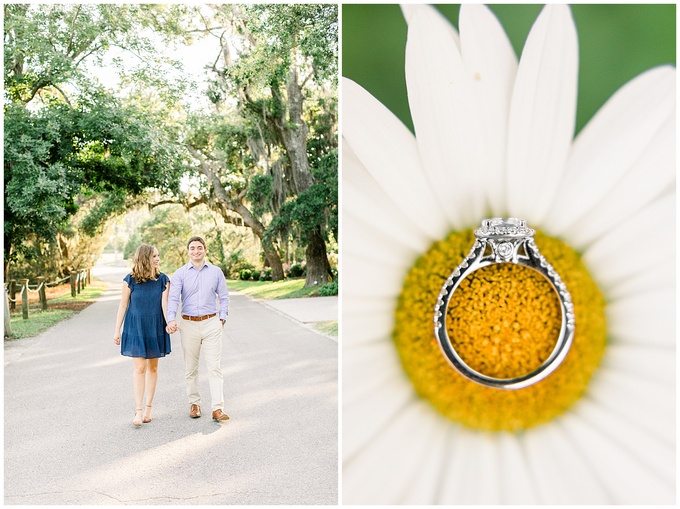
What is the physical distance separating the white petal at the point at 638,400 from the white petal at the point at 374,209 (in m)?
0.43

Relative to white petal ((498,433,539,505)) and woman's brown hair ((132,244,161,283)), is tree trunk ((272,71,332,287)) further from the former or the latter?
white petal ((498,433,539,505))

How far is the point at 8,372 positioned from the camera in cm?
351

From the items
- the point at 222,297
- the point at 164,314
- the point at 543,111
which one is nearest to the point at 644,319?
the point at 543,111

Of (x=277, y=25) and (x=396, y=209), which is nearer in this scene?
(x=396, y=209)

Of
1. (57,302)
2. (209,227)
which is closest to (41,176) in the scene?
(57,302)

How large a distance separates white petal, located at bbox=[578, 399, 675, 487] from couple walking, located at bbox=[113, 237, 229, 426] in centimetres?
158

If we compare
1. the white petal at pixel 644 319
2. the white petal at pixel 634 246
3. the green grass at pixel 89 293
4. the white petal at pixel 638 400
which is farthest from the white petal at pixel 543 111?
the green grass at pixel 89 293

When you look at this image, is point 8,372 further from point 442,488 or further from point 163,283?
point 442,488

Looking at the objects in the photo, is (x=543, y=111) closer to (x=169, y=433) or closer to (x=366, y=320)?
(x=366, y=320)

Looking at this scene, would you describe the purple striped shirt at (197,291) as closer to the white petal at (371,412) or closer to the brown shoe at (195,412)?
the brown shoe at (195,412)

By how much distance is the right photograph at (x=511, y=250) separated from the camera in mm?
1018

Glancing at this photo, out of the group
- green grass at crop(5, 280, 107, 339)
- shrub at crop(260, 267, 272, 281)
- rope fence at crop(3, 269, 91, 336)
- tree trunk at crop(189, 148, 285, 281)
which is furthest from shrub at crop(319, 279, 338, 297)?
rope fence at crop(3, 269, 91, 336)

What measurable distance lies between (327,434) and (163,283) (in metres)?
0.96

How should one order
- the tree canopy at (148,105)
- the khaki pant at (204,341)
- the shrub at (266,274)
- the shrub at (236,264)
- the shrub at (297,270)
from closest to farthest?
1. the khaki pant at (204,341)
2. the tree canopy at (148,105)
3. the shrub at (236,264)
4. the shrub at (266,274)
5. the shrub at (297,270)
